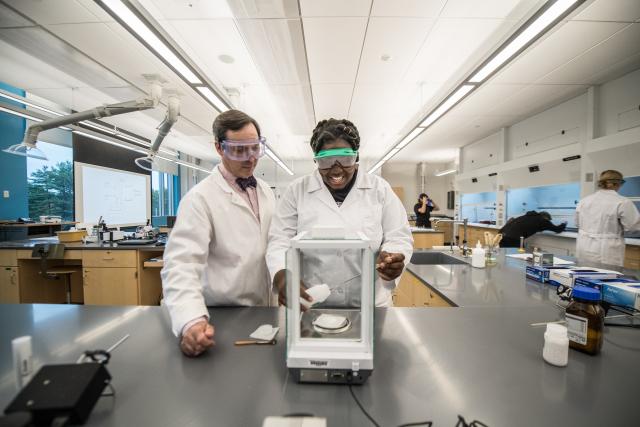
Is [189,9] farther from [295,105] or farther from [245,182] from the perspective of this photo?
[245,182]

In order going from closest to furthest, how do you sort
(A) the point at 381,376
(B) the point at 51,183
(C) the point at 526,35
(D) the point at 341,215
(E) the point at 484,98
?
(A) the point at 381,376 → (D) the point at 341,215 → (C) the point at 526,35 → (E) the point at 484,98 → (B) the point at 51,183

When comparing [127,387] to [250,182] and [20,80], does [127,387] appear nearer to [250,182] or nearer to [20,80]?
[250,182]

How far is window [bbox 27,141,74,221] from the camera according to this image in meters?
5.16

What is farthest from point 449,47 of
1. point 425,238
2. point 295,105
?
point 425,238

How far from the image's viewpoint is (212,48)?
3225 millimetres

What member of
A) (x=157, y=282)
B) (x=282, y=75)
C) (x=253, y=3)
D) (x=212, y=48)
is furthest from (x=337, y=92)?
(x=157, y=282)

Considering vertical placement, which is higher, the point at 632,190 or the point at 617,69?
the point at 617,69

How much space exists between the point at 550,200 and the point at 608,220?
2.66 meters

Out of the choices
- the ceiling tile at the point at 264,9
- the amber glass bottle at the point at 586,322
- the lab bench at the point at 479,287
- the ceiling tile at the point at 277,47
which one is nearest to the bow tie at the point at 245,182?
the lab bench at the point at 479,287

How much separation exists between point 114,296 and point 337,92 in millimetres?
4327

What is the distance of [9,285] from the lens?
3195 mm

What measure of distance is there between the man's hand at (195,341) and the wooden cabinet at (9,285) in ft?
13.4

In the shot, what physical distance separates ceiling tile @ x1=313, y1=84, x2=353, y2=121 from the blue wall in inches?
212

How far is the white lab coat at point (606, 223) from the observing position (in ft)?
10.3
